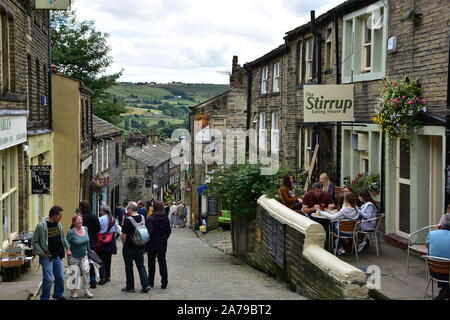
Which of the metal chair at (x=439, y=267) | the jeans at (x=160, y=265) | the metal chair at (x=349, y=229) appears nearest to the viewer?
the metal chair at (x=439, y=267)

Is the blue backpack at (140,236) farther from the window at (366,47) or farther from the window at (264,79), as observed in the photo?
the window at (264,79)

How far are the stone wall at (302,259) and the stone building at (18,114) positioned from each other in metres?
5.35

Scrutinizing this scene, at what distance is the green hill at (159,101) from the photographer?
133137 mm

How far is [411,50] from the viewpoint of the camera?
12531mm

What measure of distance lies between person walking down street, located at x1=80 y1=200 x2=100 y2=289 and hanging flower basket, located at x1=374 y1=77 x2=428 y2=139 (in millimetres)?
5828

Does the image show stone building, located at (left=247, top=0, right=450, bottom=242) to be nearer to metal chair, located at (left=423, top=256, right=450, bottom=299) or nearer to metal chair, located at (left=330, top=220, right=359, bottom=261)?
metal chair, located at (left=330, top=220, right=359, bottom=261)

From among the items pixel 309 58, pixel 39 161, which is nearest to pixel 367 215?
pixel 309 58

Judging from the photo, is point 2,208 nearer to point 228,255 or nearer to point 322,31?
point 228,255

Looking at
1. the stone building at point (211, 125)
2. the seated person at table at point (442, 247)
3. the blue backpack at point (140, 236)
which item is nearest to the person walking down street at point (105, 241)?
the blue backpack at point (140, 236)

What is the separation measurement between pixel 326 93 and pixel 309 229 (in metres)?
5.56

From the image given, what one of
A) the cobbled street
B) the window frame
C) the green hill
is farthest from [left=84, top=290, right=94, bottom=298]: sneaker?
the green hill

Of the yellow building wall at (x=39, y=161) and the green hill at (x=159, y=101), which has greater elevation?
the green hill at (x=159, y=101)

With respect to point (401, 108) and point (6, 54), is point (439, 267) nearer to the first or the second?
point (401, 108)

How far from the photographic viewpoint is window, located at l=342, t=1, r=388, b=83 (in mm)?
14328
